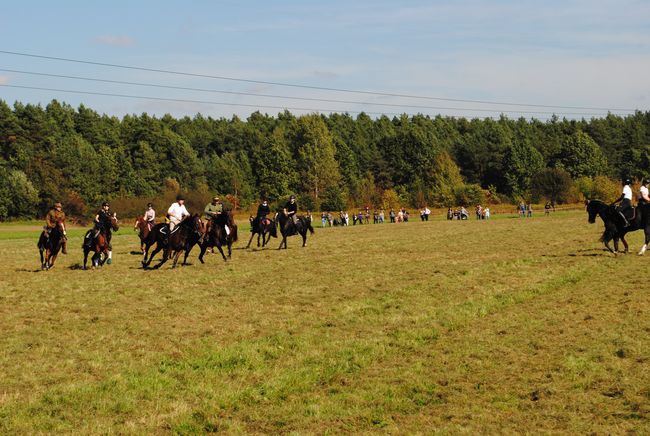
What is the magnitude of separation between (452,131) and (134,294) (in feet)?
593

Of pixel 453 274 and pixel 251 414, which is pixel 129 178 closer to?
pixel 453 274

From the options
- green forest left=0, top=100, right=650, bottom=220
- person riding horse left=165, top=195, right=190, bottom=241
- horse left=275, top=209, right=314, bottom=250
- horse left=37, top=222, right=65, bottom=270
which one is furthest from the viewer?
green forest left=0, top=100, right=650, bottom=220

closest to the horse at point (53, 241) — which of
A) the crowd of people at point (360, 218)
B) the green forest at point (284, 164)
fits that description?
the crowd of people at point (360, 218)

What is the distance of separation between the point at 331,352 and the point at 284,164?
11032cm

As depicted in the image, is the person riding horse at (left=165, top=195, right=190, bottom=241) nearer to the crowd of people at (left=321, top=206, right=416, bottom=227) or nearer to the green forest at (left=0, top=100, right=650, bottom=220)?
the crowd of people at (left=321, top=206, right=416, bottom=227)

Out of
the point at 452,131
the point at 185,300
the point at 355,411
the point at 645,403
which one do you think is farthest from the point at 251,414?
the point at 452,131

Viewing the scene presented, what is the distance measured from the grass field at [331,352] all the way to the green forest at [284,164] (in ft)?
247

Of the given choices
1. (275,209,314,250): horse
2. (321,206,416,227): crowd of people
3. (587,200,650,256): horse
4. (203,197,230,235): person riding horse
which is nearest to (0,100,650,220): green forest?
(321,206,416,227): crowd of people

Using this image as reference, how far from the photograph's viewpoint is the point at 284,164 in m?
121

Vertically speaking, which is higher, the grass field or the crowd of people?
the crowd of people

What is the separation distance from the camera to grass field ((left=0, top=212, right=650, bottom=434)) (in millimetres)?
8625

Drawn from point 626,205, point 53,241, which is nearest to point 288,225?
point 53,241

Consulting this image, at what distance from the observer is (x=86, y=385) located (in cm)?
987

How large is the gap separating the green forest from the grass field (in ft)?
247
